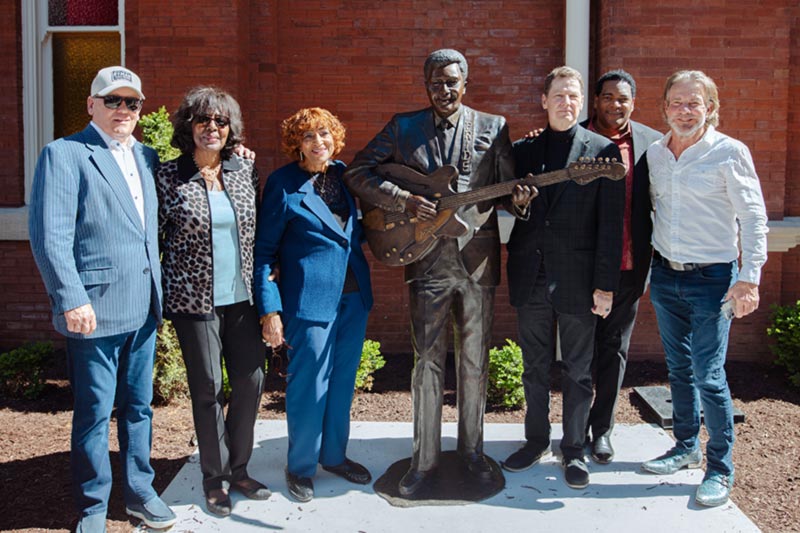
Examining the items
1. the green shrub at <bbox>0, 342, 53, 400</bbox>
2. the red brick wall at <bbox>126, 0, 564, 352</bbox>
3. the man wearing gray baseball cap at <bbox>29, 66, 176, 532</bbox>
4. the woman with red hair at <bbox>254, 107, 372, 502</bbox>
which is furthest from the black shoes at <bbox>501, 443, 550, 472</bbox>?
the green shrub at <bbox>0, 342, 53, 400</bbox>

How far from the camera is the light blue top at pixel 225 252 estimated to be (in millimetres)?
3600

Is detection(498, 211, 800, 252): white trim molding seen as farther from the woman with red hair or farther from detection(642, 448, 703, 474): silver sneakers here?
the woman with red hair

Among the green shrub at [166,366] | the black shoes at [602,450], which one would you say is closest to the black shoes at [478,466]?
the black shoes at [602,450]

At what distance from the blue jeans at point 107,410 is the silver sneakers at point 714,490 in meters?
2.85

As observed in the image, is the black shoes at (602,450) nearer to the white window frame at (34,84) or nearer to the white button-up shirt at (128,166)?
the white button-up shirt at (128,166)

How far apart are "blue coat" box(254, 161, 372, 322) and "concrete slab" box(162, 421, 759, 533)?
39.2 inches

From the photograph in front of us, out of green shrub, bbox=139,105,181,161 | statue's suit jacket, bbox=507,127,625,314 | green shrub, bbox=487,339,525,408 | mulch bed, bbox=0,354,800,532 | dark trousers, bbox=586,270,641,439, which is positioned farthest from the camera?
green shrub, bbox=487,339,525,408

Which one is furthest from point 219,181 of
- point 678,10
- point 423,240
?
point 678,10

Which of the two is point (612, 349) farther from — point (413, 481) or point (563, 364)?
point (413, 481)

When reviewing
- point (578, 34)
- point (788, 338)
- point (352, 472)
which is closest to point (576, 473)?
point (352, 472)

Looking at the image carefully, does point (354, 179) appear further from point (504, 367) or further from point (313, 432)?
point (504, 367)

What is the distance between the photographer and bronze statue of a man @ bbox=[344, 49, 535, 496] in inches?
149

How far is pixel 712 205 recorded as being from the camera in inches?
151

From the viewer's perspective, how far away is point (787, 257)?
6.64 meters
